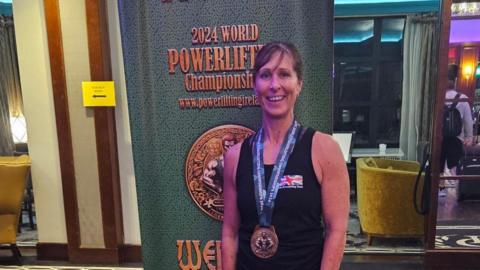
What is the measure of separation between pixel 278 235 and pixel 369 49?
16.3 feet

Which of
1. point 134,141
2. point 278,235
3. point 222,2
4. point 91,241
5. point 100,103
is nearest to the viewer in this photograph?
point 278,235

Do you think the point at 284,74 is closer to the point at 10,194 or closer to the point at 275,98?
the point at 275,98

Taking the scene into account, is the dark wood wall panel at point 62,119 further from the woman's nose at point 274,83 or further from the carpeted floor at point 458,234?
the carpeted floor at point 458,234

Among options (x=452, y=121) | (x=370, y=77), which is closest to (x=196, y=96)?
(x=452, y=121)

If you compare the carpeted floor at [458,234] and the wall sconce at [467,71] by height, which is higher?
the wall sconce at [467,71]

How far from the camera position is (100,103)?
118 inches

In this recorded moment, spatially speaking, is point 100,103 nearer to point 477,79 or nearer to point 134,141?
point 134,141

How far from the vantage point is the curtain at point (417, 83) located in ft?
16.3

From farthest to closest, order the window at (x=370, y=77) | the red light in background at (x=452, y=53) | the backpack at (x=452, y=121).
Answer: the window at (x=370, y=77) < the backpack at (x=452, y=121) < the red light in background at (x=452, y=53)

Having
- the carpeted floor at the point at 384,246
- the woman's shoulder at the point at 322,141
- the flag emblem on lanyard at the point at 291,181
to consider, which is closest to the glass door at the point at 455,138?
the carpeted floor at the point at 384,246

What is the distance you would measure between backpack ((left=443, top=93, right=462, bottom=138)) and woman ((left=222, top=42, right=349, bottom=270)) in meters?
2.14

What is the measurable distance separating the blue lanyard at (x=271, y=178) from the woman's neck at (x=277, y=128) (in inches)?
0.5

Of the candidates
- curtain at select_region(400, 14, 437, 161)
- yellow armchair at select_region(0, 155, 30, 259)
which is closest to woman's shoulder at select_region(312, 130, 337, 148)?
yellow armchair at select_region(0, 155, 30, 259)

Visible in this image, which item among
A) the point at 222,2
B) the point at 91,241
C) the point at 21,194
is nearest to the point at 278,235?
the point at 222,2
